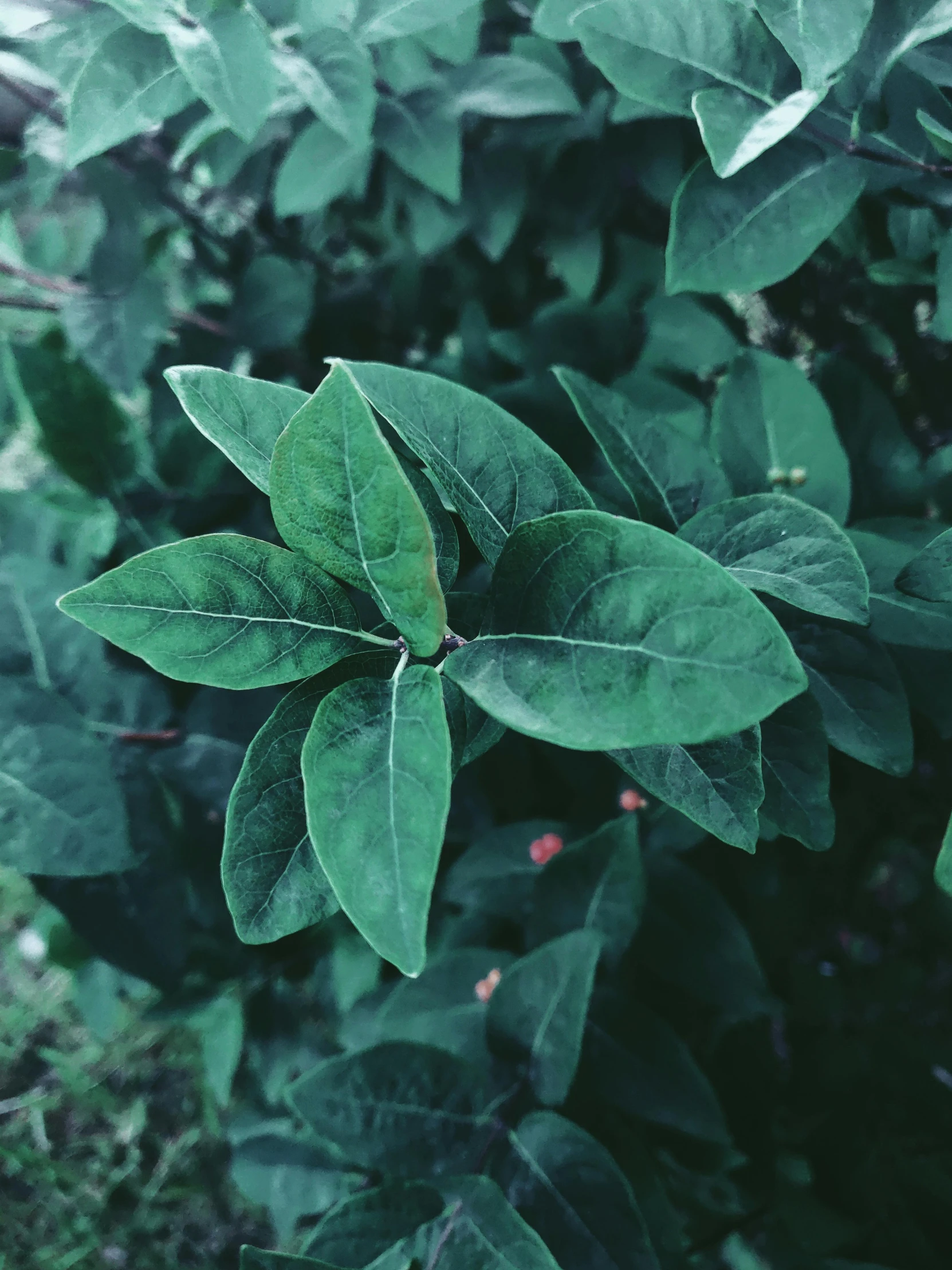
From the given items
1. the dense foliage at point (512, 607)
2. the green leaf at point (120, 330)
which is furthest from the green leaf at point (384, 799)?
the green leaf at point (120, 330)

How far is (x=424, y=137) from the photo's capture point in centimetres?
100

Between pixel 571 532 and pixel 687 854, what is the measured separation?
0.86 meters

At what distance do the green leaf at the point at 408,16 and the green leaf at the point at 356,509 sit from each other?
571 mm

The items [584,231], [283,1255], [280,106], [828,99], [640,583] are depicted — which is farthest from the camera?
[584,231]

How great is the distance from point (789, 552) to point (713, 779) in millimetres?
158

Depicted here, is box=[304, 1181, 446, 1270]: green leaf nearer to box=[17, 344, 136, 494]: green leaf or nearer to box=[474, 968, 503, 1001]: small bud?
box=[474, 968, 503, 1001]: small bud

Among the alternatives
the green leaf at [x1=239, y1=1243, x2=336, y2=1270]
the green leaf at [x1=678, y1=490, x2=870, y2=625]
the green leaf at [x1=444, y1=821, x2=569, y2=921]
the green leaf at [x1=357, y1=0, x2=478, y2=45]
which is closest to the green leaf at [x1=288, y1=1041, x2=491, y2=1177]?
the green leaf at [x1=239, y1=1243, x2=336, y2=1270]

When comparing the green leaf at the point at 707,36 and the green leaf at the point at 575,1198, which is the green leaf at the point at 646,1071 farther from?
the green leaf at the point at 707,36

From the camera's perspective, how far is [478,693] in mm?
470

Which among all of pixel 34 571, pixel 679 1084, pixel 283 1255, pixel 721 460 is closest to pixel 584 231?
pixel 721 460

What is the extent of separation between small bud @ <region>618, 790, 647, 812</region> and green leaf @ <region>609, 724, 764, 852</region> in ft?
1.34

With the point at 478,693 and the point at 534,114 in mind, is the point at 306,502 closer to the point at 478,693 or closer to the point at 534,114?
the point at 478,693

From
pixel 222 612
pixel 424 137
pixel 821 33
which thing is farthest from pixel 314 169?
pixel 222 612

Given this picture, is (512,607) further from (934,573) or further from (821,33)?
(821,33)
